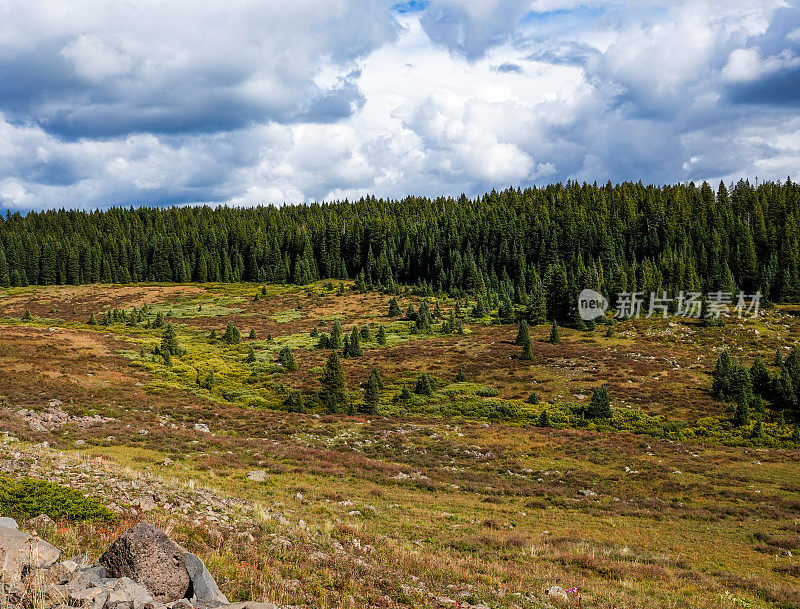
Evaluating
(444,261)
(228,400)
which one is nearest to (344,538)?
(228,400)

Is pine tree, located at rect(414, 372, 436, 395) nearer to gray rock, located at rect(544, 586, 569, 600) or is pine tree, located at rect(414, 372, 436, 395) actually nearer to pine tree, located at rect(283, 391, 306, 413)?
pine tree, located at rect(283, 391, 306, 413)

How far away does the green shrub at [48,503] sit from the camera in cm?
1153

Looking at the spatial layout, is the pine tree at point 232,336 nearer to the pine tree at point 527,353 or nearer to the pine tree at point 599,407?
the pine tree at point 527,353

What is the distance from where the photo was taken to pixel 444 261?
13888 centimetres

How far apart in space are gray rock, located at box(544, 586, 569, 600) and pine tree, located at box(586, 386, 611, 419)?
36.4m

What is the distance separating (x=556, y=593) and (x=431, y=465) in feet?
62.1

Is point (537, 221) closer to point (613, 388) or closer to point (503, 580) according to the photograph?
point (613, 388)

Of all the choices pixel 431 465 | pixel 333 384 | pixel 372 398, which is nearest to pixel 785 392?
pixel 431 465

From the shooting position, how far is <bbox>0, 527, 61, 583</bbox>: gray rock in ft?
23.9

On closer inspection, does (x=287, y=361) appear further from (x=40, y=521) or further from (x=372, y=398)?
(x=40, y=521)

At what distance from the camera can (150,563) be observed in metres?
8.21

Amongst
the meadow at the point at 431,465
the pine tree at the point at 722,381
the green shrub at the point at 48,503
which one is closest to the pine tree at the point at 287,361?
the meadow at the point at 431,465

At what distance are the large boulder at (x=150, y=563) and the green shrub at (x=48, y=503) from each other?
14.7ft

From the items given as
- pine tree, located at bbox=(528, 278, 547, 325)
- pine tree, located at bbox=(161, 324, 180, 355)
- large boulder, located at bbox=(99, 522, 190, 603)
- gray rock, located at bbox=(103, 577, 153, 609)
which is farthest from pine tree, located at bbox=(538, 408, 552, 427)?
pine tree, located at bbox=(528, 278, 547, 325)
